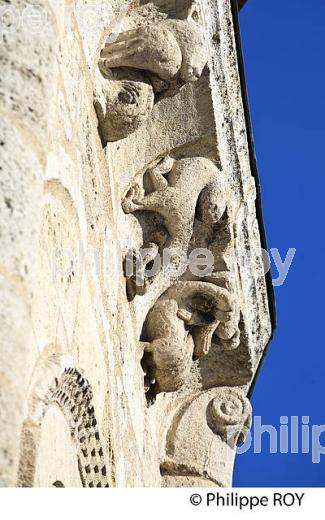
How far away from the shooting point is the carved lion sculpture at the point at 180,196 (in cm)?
419

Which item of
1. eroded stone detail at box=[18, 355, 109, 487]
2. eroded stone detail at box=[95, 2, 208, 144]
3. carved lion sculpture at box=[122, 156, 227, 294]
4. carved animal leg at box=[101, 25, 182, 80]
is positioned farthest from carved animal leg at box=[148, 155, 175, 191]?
eroded stone detail at box=[18, 355, 109, 487]

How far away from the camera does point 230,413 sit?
5.02 m

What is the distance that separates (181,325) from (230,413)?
2.48 ft

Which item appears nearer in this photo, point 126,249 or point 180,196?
point 126,249

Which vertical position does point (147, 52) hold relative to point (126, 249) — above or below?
above

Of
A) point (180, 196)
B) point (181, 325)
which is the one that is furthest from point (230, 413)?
point (180, 196)

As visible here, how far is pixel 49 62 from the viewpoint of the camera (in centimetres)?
255

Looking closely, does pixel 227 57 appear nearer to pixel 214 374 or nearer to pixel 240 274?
pixel 240 274

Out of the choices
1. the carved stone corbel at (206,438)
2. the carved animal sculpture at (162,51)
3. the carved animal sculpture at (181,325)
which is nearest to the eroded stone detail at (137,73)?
the carved animal sculpture at (162,51)

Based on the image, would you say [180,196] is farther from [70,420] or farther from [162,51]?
[70,420]

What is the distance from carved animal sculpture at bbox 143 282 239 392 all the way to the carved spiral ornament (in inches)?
18.1

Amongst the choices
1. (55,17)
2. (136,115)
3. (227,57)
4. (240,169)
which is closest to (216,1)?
(227,57)

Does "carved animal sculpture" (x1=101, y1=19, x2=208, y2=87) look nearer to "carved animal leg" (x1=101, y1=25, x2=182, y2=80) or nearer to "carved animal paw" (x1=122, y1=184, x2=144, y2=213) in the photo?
"carved animal leg" (x1=101, y1=25, x2=182, y2=80)

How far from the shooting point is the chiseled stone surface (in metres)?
2.43
